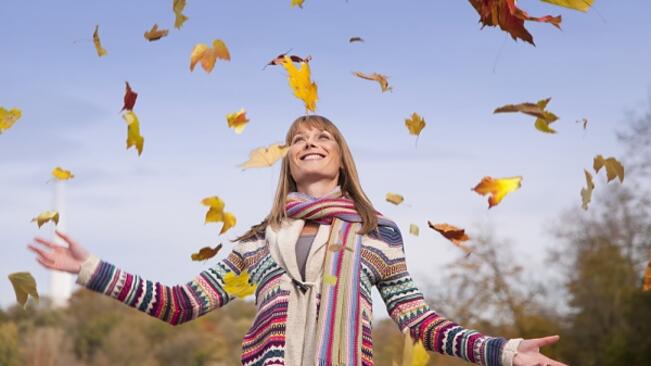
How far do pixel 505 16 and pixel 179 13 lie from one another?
1.24 m

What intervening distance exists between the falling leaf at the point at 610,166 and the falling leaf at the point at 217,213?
4.43 feet

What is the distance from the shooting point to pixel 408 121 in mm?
3912

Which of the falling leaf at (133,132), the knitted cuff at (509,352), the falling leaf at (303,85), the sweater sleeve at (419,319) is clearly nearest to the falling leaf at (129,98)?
the falling leaf at (133,132)

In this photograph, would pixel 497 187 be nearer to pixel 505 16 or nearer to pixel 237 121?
pixel 505 16

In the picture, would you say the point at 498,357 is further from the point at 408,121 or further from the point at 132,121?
the point at 132,121

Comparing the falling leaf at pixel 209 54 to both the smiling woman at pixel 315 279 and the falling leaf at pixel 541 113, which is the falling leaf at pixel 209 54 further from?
the falling leaf at pixel 541 113

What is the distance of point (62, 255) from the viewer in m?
3.29

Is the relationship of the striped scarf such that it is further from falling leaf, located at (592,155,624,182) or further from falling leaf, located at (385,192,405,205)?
falling leaf, located at (592,155,624,182)

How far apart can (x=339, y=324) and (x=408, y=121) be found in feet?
3.13

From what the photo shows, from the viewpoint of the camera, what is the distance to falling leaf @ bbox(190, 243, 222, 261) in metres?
3.76

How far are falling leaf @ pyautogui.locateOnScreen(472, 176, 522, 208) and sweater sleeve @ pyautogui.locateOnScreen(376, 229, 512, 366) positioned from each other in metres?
0.41

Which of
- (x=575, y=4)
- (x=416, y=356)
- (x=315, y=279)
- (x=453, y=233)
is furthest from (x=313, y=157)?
(x=575, y=4)

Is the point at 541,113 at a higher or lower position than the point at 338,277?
higher

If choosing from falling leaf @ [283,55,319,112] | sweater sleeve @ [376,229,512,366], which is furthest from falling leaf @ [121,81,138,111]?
sweater sleeve @ [376,229,512,366]
